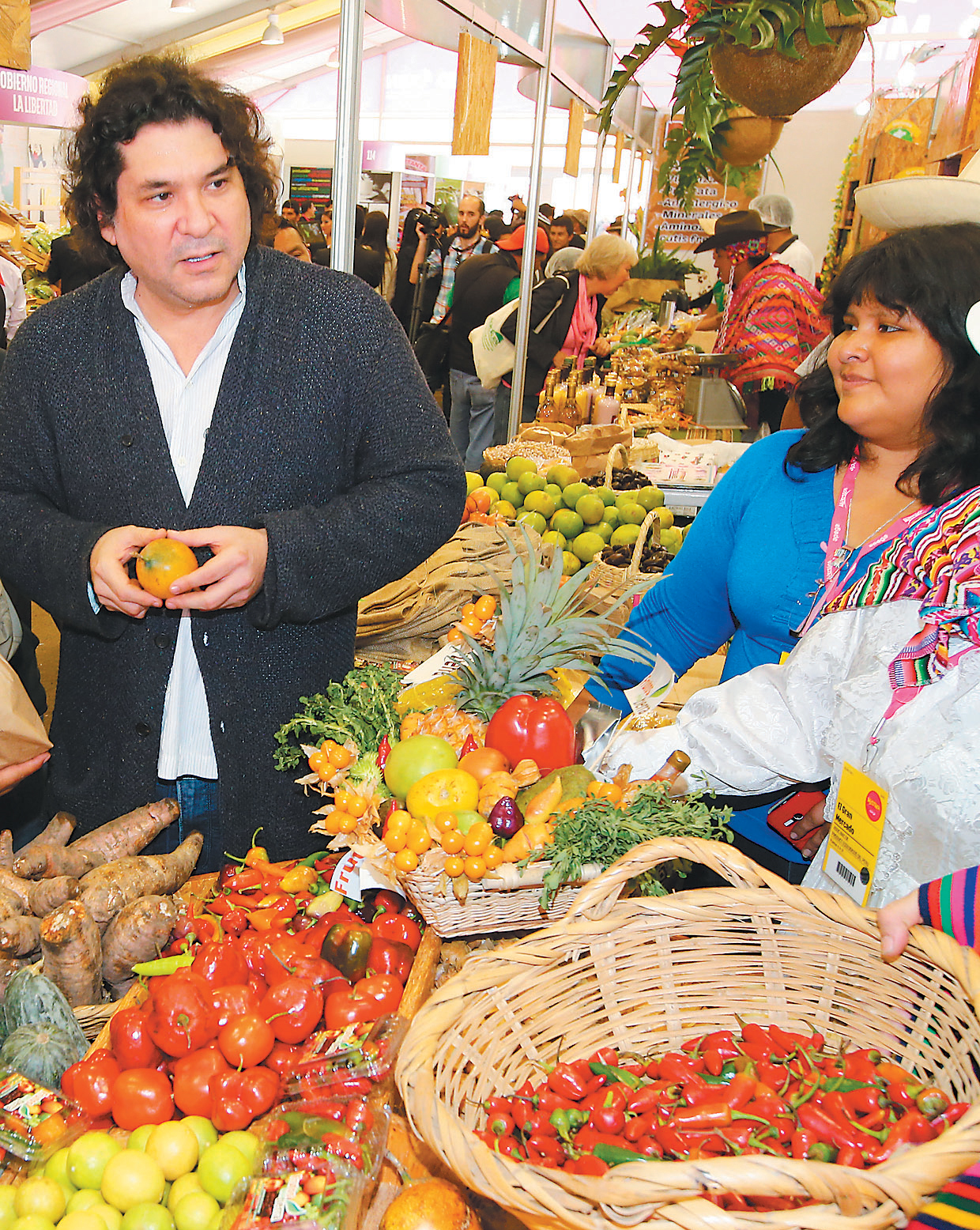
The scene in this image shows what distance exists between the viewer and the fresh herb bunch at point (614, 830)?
50.5 inches

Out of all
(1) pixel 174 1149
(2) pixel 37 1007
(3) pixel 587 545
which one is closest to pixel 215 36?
(3) pixel 587 545

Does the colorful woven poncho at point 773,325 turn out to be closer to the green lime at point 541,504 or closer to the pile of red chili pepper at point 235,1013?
the green lime at point 541,504

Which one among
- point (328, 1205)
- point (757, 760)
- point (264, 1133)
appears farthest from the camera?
point (757, 760)

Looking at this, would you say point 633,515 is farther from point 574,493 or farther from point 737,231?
point 737,231

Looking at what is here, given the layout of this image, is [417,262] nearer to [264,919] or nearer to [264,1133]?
[264,919]

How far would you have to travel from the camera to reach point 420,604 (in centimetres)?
267

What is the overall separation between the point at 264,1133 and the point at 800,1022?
679 millimetres

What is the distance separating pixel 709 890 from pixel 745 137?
2712mm

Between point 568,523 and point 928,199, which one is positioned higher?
point 928,199

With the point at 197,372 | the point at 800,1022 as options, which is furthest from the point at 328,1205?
the point at 197,372

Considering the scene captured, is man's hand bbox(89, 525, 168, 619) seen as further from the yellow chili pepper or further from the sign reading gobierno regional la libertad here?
the sign reading gobierno regional la libertad

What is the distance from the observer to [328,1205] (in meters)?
1.06

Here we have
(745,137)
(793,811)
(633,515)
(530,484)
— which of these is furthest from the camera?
(530,484)

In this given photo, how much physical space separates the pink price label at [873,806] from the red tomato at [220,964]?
2.87 feet
